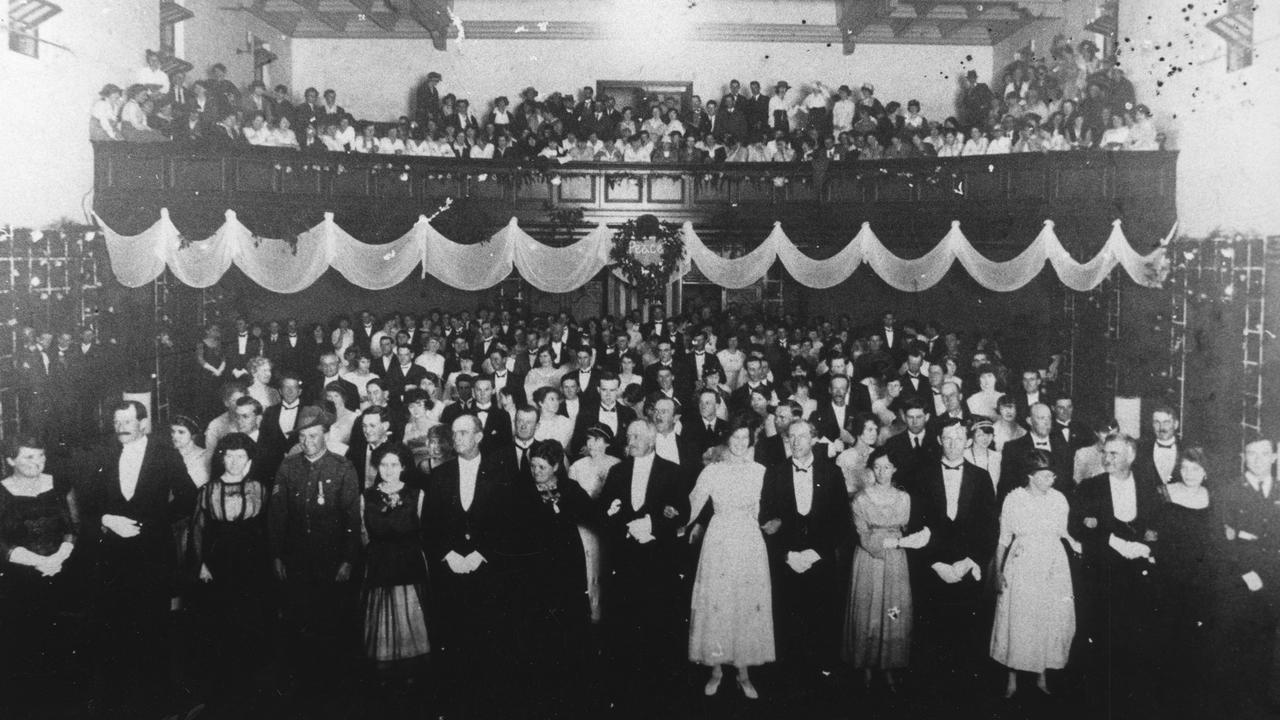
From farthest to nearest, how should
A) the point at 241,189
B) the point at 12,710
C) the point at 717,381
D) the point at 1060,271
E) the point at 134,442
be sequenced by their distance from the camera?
the point at 241,189, the point at 1060,271, the point at 717,381, the point at 134,442, the point at 12,710

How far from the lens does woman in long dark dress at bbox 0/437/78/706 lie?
15.6 ft

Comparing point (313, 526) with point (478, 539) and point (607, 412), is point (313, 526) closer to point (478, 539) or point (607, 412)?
point (478, 539)

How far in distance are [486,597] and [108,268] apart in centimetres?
736

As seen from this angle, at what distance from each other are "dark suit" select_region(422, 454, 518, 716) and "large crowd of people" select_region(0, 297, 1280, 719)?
0.6 inches

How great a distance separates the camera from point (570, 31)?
15570 mm

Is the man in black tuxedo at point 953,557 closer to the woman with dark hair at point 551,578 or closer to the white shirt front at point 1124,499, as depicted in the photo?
the white shirt front at point 1124,499

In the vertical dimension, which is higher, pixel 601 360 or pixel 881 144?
pixel 881 144

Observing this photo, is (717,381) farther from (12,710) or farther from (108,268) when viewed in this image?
(108,268)

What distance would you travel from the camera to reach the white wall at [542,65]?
1573 centimetres

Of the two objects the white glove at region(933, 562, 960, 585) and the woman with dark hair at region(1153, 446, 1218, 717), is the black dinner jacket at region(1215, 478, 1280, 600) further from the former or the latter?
the white glove at region(933, 562, 960, 585)

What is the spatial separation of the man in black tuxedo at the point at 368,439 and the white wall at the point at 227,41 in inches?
353

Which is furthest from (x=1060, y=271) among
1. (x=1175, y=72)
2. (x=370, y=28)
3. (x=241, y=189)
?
(x=370, y=28)

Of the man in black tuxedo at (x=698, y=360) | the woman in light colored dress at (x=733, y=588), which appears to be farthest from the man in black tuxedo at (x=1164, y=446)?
the man in black tuxedo at (x=698, y=360)

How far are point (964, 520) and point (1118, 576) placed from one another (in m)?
1.04
